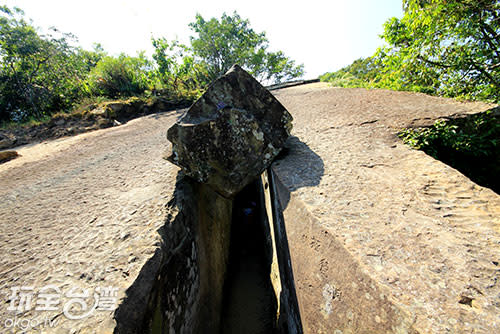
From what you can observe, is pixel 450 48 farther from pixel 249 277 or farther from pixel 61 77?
pixel 61 77

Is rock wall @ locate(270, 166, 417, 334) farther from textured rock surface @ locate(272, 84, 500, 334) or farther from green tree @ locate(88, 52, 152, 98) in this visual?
green tree @ locate(88, 52, 152, 98)

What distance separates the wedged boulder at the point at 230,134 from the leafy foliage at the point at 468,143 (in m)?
1.35

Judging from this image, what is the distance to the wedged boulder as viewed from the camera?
152 cm

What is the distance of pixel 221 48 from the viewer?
11.4 metres

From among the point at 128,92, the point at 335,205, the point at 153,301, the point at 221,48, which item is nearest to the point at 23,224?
the point at 153,301

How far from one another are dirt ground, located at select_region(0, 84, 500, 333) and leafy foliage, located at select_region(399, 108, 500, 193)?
0.47ft

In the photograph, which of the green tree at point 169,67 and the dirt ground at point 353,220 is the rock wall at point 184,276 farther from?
the green tree at point 169,67

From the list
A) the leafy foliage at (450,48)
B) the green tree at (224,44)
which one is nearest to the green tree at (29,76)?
the green tree at (224,44)

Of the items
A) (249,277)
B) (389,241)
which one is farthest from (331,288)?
(249,277)

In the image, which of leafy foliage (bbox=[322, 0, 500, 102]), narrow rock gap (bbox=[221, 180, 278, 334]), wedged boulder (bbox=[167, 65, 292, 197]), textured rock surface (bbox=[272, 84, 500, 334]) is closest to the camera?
textured rock surface (bbox=[272, 84, 500, 334])

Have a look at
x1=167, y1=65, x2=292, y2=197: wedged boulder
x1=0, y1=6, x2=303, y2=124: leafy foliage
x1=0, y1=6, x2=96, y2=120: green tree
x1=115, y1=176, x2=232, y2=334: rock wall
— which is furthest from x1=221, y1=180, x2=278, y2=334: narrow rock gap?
x1=0, y1=6, x2=96, y2=120: green tree

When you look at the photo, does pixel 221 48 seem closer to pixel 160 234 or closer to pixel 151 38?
pixel 151 38

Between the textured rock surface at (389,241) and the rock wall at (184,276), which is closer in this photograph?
the textured rock surface at (389,241)

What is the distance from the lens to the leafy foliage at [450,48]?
2762 millimetres
